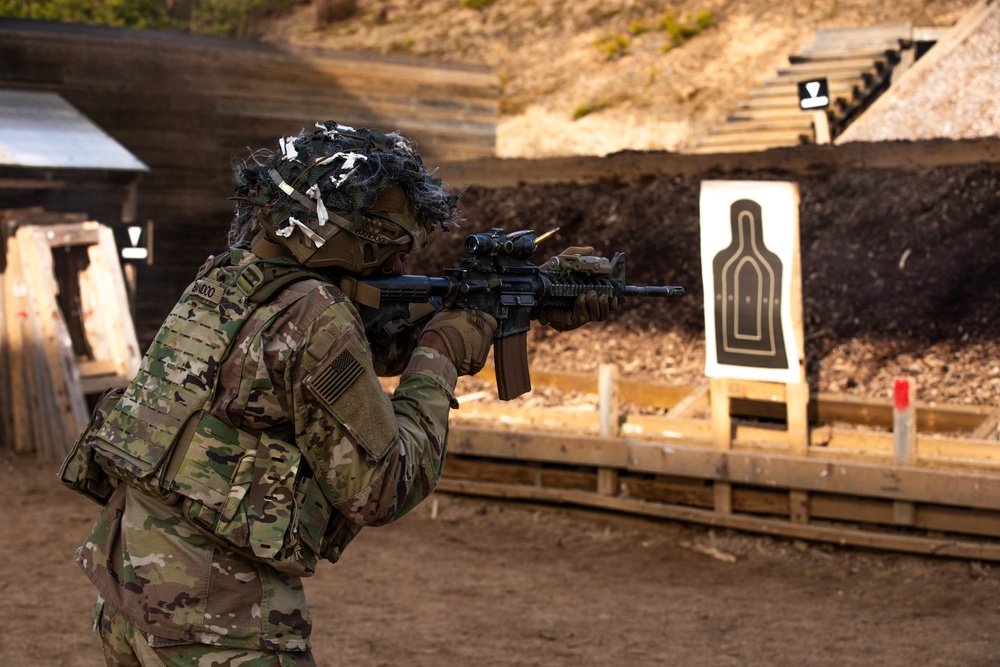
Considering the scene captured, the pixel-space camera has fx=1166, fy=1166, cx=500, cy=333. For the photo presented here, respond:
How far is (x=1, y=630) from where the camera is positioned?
6359 millimetres

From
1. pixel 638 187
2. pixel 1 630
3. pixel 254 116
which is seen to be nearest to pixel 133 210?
pixel 254 116

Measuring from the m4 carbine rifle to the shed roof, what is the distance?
8.34m

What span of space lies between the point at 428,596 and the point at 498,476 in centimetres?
193

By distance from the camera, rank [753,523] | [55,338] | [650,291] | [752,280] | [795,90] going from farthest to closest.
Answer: [795,90]
[55,338]
[752,280]
[753,523]
[650,291]

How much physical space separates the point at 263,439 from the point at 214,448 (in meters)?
0.12

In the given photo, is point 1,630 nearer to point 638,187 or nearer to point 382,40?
point 638,187

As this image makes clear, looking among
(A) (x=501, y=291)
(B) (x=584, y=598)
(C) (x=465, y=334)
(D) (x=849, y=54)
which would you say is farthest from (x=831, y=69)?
(C) (x=465, y=334)

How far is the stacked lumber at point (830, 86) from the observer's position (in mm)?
14984

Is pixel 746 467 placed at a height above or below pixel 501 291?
below

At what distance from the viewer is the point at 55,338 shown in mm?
10273

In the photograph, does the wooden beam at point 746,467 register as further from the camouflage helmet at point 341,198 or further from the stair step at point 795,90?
the stair step at point 795,90

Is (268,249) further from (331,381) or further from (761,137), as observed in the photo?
(761,137)

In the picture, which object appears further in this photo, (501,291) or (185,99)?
(185,99)

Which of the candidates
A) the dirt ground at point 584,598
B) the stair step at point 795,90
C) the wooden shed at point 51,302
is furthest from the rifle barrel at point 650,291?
the stair step at point 795,90
